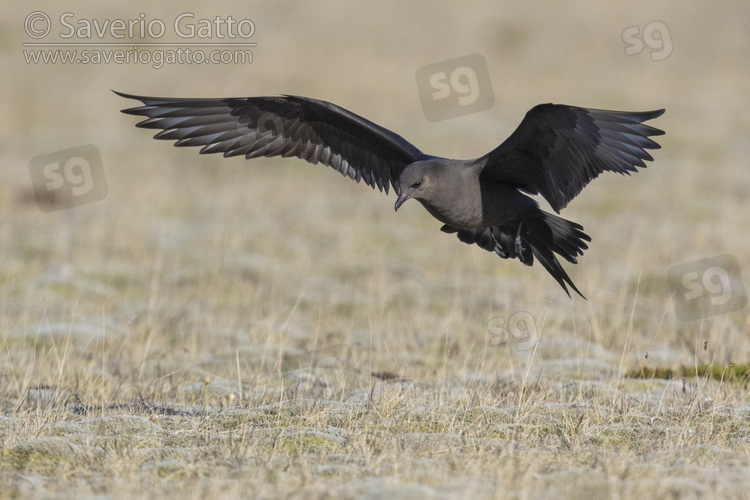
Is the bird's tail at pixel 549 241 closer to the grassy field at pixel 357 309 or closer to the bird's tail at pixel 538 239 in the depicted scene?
the bird's tail at pixel 538 239

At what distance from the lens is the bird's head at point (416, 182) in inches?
259

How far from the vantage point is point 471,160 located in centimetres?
680

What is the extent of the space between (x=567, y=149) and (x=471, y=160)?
68 centimetres

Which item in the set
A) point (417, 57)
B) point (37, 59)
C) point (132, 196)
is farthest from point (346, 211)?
point (37, 59)

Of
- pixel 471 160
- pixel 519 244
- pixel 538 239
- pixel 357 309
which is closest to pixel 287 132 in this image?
pixel 471 160

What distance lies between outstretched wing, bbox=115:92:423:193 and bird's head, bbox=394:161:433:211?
0.62 m

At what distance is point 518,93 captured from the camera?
70.0 ft

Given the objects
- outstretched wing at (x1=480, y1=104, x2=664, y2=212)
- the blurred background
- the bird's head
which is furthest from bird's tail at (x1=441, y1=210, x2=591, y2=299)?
the bird's head

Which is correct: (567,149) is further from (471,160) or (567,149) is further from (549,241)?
(549,241)

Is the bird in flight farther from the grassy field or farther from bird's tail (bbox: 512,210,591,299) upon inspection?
the grassy field

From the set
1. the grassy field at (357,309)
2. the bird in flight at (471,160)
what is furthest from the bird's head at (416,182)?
the grassy field at (357,309)

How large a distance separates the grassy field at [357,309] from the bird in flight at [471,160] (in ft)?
3.66

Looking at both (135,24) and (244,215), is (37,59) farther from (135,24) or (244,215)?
(244,215)

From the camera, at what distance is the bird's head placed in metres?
6.59
